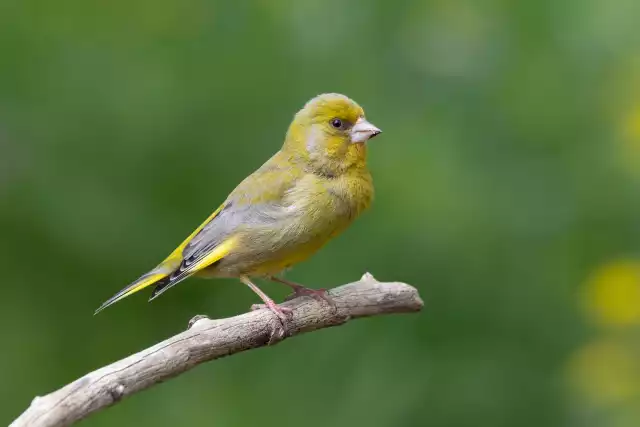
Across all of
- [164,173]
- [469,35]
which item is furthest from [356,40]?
[164,173]

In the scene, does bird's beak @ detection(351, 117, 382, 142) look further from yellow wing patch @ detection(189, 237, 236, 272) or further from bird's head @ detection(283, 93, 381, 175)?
yellow wing patch @ detection(189, 237, 236, 272)

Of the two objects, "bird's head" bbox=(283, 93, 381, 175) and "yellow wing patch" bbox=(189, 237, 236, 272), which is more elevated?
"bird's head" bbox=(283, 93, 381, 175)

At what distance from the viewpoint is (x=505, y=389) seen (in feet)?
20.7

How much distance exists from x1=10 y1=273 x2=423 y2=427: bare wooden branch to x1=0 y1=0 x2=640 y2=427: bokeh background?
1097 millimetres

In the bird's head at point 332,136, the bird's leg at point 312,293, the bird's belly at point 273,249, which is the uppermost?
the bird's head at point 332,136

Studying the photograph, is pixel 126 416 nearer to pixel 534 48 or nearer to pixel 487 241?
pixel 487 241

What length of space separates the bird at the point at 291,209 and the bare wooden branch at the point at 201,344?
116 millimetres

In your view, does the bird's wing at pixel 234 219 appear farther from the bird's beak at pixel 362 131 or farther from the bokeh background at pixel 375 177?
the bokeh background at pixel 375 177

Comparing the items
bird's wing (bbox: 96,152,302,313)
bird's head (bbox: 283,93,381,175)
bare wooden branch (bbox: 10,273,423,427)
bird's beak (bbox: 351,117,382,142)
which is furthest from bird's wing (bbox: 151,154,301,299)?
bare wooden branch (bbox: 10,273,423,427)

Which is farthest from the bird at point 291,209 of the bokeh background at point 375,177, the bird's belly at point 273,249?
the bokeh background at point 375,177

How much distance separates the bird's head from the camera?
527 cm

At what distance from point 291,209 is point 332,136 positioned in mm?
468

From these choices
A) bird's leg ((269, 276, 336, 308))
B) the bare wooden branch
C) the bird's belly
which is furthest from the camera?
bird's leg ((269, 276, 336, 308))

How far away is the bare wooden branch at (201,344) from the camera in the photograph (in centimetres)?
363
